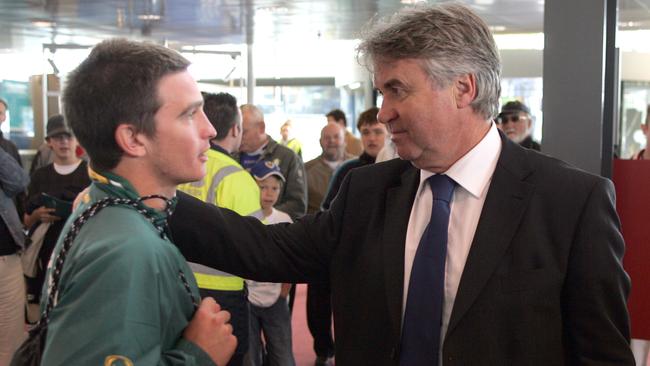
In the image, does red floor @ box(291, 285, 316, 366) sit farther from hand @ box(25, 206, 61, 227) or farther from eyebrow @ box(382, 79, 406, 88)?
eyebrow @ box(382, 79, 406, 88)

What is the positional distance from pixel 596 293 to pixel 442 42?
0.61m

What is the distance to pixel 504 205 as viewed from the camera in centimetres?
166

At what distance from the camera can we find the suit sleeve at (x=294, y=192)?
505cm

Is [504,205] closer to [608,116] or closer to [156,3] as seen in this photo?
[608,116]

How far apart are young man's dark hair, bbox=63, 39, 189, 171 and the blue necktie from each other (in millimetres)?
650

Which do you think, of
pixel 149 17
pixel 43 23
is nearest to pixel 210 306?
pixel 149 17

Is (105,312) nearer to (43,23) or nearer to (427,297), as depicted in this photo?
(427,297)

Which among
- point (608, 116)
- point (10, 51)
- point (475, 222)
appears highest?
point (10, 51)

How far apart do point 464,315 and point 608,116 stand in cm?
157

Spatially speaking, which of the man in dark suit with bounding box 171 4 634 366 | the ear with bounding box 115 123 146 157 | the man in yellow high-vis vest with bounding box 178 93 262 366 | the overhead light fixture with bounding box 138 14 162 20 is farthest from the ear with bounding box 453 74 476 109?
the overhead light fixture with bounding box 138 14 162 20

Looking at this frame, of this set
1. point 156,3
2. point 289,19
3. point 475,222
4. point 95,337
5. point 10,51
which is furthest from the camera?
point 10,51

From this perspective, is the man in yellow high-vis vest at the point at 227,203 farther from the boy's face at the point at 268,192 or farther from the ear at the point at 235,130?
the boy's face at the point at 268,192

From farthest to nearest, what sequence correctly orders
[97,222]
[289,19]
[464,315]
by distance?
[289,19] < [464,315] < [97,222]

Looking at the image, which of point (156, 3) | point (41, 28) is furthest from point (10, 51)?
point (156, 3)
